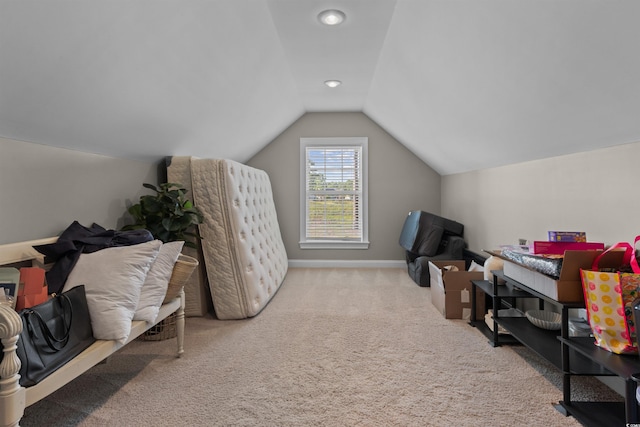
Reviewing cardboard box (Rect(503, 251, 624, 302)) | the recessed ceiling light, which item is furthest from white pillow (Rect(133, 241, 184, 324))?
cardboard box (Rect(503, 251, 624, 302))

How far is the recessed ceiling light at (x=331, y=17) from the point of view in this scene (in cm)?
228

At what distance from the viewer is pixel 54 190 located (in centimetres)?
194

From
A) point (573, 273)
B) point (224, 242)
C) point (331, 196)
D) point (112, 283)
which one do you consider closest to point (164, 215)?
point (224, 242)

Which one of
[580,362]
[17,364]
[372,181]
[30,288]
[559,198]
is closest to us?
[17,364]

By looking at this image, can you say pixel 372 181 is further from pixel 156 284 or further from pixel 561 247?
pixel 156 284

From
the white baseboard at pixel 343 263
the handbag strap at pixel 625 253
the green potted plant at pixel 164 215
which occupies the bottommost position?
the white baseboard at pixel 343 263

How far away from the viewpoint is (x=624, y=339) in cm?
139

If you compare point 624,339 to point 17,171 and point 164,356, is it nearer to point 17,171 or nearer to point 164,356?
point 164,356

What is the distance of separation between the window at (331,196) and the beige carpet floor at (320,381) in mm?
2195

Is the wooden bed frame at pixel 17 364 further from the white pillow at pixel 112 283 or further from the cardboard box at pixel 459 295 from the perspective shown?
the cardboard box at pixel 459 295

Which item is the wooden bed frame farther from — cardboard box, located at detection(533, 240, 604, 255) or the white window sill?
the white window sill

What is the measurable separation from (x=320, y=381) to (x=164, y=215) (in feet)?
5.56

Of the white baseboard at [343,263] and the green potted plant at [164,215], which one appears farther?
the white baseboard at [343,263]

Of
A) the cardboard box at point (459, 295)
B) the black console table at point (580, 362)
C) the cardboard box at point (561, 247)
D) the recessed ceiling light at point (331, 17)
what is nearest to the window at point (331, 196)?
the cardboard box at point (459, 295)
